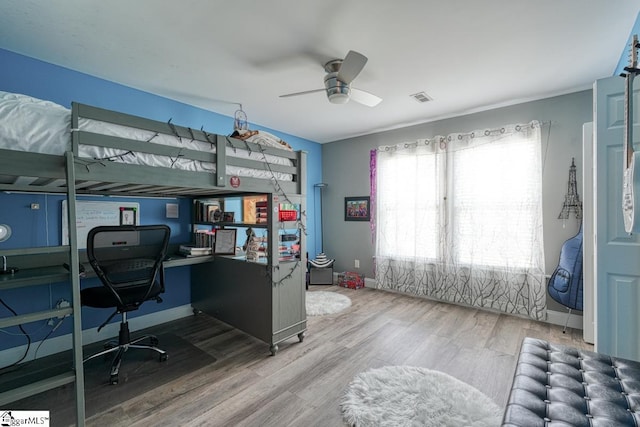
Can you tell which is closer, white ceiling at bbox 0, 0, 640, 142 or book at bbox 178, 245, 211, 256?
white ceiling at bbox 0, 0, 640, 142

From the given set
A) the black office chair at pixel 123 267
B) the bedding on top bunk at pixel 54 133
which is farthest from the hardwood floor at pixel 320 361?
the bedding on top bunk at pixel 54 133

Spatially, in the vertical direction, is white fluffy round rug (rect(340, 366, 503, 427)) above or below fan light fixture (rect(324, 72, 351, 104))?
below

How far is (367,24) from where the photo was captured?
191 cm

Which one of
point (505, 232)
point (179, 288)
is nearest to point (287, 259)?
point (179, 288)

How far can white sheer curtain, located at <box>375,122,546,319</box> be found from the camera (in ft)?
10.5

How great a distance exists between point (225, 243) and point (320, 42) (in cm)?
219

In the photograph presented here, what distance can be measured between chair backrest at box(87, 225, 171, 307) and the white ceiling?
1.43m

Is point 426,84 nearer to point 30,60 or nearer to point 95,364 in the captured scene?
point 30,60

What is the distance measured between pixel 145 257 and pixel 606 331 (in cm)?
330

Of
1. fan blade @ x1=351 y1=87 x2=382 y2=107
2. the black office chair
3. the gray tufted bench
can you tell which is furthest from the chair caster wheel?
fan blade @ x1=351 y1=87 x2=382 y2=107

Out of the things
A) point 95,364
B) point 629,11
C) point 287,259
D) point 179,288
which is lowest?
point 95,364

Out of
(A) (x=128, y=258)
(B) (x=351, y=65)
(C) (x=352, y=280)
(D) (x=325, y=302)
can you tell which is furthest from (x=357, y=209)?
(A) (x=128, y=258)

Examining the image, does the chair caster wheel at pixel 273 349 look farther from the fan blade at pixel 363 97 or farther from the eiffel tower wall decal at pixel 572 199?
the eiffel tower wall decal at pixel 572 199

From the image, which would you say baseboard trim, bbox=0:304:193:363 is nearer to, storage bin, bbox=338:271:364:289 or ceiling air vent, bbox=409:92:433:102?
storage bin, bbox=338:271:364:289
